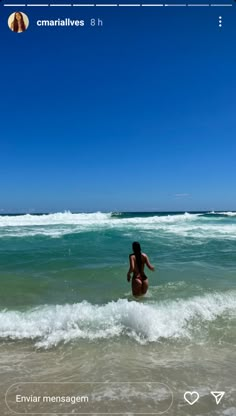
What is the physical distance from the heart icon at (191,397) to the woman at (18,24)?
6824 millimetres

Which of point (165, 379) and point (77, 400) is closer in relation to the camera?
point (77, 400)

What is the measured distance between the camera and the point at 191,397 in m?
3.53

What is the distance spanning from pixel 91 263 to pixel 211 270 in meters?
4.10

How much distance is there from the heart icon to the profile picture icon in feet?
22.3

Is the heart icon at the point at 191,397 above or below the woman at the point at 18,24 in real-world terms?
below

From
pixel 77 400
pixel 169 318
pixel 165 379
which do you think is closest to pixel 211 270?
pixel 169 318

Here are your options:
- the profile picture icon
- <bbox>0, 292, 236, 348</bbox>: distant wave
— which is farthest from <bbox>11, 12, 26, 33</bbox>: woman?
<bbox>0, 292, 236, 348</bbox>: distant wave

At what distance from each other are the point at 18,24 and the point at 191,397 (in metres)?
6.91

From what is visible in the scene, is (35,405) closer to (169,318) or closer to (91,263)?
(169,318)

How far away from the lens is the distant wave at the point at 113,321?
17.2 feet

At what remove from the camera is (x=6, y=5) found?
19.4 feet

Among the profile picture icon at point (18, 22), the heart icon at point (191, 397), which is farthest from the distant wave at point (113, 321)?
the profile picture icon at point (18, 22)

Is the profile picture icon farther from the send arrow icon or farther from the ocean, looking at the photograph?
the send arrow icon

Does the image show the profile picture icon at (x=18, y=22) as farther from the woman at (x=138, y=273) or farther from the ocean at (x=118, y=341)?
the ocean at (x=118, y=341)
